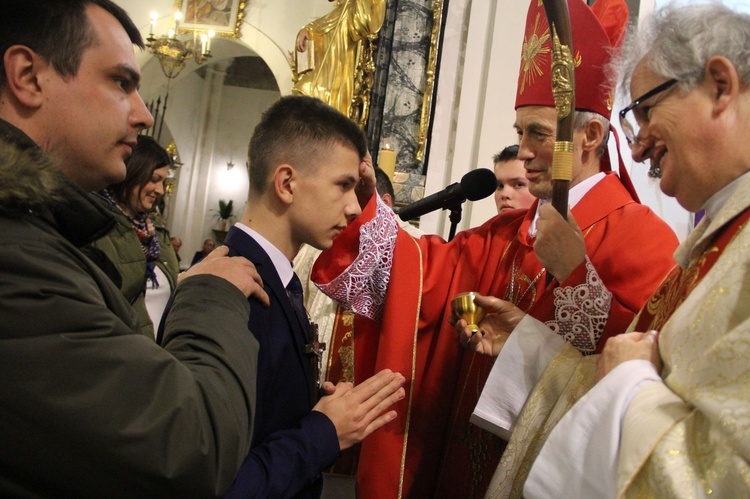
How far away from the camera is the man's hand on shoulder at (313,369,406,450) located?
1506 millimetres

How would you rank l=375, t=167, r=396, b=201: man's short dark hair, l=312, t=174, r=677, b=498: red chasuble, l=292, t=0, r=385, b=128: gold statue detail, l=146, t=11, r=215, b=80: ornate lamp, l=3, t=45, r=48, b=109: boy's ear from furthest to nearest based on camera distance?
l=146, t=11, r=215, b=80: ornate lamp → l=292, t=0, r=385, b=128: gold statue detail → l=375, t=167, r=396, b=201: man's short dark hair → l=312, t=174, r=677, b=498: red chasuble → l=3, t=45, r=48, b=109: boy's ear

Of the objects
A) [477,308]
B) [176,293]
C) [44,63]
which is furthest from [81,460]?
[477,308]

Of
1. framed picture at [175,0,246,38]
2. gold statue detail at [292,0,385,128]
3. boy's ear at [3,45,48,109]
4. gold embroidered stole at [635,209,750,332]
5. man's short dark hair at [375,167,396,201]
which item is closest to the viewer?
boy's ear at [3,45,48,109]

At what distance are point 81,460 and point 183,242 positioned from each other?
15.3 metres

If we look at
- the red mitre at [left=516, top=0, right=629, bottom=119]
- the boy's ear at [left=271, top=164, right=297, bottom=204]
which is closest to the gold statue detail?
the red mitre at [left=516, top=0, right=629, bottom=119]

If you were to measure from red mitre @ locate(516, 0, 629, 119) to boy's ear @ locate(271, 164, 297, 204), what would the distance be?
0.86 meters

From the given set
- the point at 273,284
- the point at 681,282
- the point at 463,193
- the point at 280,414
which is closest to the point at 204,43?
the point at 463,193

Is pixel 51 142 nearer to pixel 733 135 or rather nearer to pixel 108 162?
pixel 108 162

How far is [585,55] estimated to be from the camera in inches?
84.7

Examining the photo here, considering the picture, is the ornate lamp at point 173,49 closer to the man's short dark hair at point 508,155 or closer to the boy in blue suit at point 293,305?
the man's short dark hair at point 508,155

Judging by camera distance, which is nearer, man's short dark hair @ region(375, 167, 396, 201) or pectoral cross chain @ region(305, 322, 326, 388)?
pectoral cross chain @ region(305, 322, 326, 388)

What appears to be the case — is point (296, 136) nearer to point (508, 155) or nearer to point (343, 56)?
point (508, 155)

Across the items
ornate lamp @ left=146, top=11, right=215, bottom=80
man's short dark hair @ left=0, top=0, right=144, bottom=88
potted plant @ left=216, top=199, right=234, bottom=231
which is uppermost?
ornate lamp @ left=146, top=11, right=215, bottom=80

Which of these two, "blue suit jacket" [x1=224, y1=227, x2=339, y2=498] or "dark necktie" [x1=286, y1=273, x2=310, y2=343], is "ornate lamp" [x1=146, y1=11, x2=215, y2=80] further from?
"blue suit jacket" [x1=224, y1=227, x2=339, y2=498]
